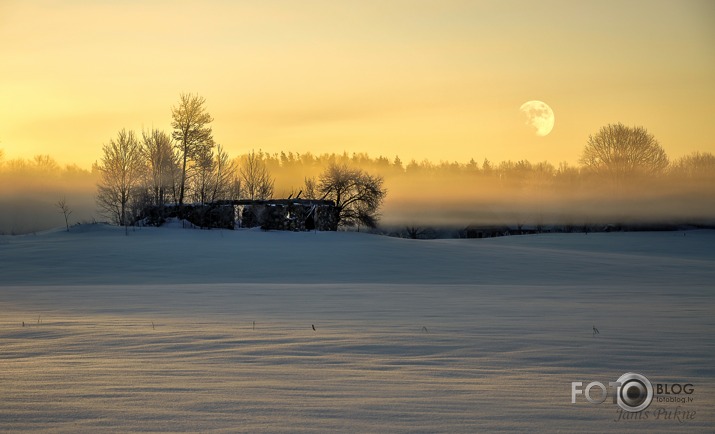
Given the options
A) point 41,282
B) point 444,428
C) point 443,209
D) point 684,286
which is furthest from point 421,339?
point 443,209

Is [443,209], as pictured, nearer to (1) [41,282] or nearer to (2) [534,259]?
(2) [534,259]

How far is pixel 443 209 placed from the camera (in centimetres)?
8294

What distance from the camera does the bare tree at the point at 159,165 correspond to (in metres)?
49.0

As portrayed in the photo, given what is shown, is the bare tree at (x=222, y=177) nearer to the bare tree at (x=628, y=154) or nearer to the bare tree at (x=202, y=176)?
the bare tree at (x=202, y=176)

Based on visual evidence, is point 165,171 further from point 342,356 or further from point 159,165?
point 342,356

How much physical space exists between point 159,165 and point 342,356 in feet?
144

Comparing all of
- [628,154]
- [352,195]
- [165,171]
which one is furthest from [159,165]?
[628,154]

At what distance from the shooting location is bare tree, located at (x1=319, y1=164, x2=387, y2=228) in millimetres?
58184

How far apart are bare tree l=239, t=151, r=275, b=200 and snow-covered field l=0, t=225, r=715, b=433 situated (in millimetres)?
47367

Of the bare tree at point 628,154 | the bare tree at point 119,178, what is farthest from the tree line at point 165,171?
the bare tree at point 628,154

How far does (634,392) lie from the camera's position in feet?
19.8

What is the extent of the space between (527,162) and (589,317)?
90.1 meters

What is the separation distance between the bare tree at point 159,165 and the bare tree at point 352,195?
13.3 metres

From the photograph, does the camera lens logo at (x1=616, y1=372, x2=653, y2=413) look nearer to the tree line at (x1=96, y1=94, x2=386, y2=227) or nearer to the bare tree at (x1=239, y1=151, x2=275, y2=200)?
the tree line at (x1=96, y1=94, x2=386, y2=227)
